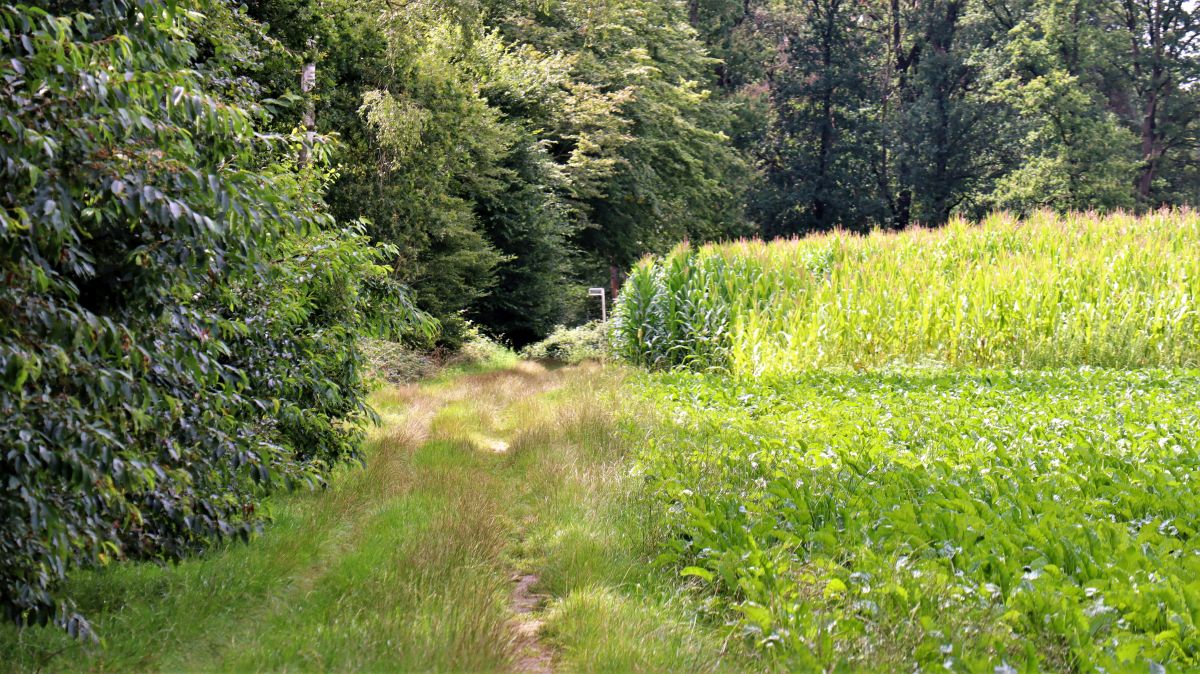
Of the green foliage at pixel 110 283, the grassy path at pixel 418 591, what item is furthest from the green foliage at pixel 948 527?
the green foliage at pixel 110 283

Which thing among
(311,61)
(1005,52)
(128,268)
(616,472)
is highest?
(1005,52)

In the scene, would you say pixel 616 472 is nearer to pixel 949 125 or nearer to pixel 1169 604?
pixel 1169 604

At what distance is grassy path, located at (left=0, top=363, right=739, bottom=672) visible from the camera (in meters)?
3.79

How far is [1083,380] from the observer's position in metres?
9.22

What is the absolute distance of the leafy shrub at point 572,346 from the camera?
22.2 meters

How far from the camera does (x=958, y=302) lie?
11.8 metres

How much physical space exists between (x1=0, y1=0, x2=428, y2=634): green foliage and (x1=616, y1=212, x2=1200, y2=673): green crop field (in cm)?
254

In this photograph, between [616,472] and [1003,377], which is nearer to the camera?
[616,472]

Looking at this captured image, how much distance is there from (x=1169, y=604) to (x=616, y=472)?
402cm

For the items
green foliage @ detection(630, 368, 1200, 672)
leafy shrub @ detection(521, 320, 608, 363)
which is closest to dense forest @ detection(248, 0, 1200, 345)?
leafy shrub @ detection(521, 320, 608, 363)

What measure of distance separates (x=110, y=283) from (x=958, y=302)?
10640mm

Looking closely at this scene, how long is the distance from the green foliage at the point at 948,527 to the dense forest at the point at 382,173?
254 centimetres

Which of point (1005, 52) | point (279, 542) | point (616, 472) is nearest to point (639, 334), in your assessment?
point (616, 472)

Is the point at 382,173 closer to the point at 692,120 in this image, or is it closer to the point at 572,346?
the point at 572,346
